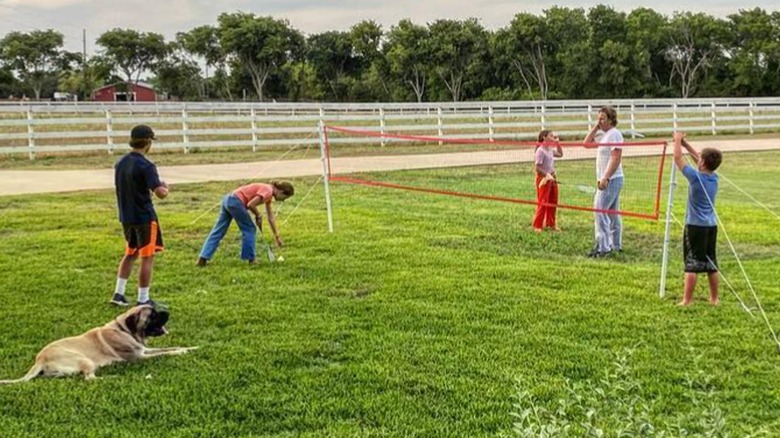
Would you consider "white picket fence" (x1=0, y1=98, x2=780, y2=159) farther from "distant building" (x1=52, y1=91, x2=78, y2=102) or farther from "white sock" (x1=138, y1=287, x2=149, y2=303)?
"distant building" (x1=52, y1=91, x2=78, y2=102)

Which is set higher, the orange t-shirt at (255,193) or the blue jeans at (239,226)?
the orange t-shirt at (255,193)

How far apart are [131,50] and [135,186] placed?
80.8m

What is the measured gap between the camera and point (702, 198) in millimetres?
6395

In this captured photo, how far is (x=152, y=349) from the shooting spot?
5.39m

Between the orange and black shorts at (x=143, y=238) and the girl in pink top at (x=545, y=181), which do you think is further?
the girl in pink top at (x=545, y=181)

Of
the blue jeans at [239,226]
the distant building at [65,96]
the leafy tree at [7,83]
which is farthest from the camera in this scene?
the leafy tree at [7,83]

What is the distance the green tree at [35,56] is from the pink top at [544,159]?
86.1 meters

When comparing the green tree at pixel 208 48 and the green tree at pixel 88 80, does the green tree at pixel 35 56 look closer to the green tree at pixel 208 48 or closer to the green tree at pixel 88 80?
the green tree at pixel 88 80

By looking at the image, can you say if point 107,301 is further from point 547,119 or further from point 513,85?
point 513,85

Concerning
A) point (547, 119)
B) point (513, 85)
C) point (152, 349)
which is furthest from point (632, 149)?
point (513, 85)

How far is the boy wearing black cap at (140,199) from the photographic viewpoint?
6.40 metres

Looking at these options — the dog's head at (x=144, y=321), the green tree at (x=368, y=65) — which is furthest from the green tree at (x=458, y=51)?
the dog's head at (x=144, y=321)

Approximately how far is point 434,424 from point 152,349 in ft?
7.51

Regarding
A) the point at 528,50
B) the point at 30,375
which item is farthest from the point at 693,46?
the point at 30,375
